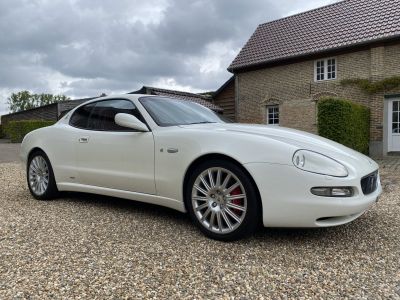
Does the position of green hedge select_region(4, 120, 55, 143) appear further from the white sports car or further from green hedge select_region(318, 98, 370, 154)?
the white sports car

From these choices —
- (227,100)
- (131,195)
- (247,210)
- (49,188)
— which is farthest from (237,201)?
(227,100)

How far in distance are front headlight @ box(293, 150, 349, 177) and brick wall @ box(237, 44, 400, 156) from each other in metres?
12.4

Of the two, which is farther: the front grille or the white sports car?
the front grille

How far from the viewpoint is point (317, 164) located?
9.29 ft

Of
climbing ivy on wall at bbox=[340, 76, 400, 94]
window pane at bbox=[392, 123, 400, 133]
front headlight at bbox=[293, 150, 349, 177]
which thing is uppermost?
climbing ivy on wall at bbox=[340, 76, 400, 94]

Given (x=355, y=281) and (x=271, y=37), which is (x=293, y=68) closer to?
(x=271, y=37)

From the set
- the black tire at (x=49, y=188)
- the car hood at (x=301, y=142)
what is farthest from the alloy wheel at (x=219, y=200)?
the black tire at (x=49, y=188)

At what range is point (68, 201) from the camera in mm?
4715

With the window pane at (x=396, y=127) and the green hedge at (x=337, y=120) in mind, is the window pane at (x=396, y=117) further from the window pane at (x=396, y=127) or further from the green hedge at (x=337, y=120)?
the green hedge at (x=337, y=120)

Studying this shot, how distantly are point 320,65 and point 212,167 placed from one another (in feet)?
46.6

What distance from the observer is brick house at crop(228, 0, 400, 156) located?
Answer: 44.8ft

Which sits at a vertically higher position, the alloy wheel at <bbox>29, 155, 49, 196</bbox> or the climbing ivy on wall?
the climbing ivy on wall

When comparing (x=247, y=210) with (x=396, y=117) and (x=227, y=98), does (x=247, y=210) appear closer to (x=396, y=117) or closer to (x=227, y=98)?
(x=396, y=117)

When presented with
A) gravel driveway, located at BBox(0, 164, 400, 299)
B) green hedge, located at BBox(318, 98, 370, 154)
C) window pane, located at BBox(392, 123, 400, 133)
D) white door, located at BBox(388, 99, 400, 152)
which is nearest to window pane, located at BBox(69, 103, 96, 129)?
gravel driveway, located at BBox(0, 164, 400, 299)
